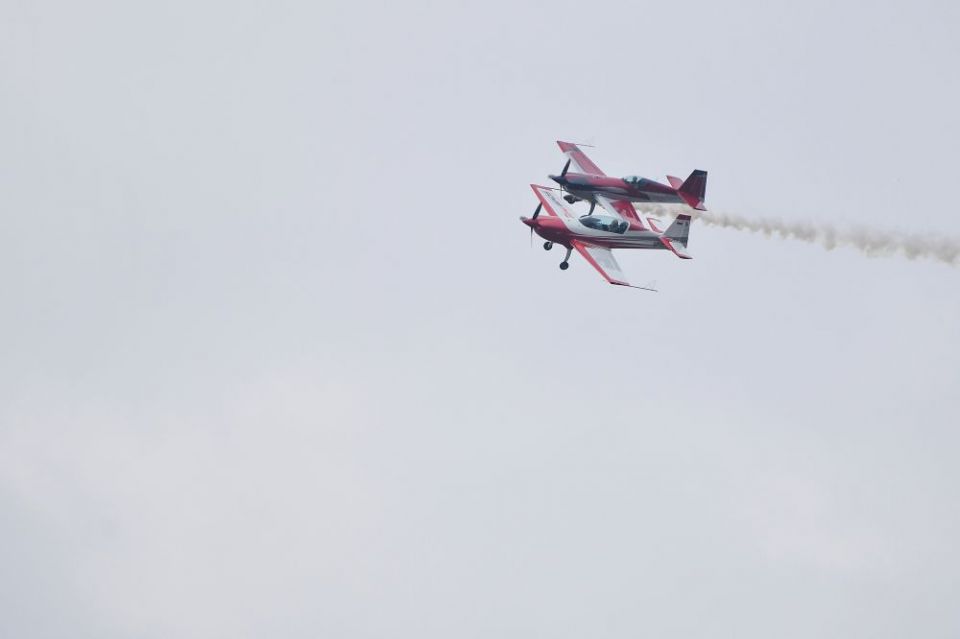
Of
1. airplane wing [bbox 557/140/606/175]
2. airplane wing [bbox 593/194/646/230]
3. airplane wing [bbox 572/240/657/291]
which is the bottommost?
airplane wing [bbox 572/240/657/291]

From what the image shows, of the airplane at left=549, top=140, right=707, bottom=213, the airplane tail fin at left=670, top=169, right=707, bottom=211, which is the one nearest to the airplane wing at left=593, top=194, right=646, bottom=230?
the airplane at left=549, top=140, right=707, bottom=213

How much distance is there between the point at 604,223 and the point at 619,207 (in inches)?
387

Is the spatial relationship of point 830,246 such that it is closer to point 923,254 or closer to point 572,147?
point 923,254

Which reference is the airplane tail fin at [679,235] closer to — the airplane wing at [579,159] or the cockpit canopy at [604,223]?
the cockpit canopy at [604,223]

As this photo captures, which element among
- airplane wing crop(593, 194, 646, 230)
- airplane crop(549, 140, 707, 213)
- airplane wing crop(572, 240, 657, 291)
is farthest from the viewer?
airplane crop(549, 140, 707, 213)

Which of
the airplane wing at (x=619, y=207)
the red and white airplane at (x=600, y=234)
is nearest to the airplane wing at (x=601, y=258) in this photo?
the red and white airplane at (x=600, y=234)

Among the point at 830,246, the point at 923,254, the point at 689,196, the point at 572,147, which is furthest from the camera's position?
the point at 572,147

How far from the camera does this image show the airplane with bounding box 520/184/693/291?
79625mm

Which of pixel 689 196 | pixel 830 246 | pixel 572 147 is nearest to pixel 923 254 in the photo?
pixel 830 246

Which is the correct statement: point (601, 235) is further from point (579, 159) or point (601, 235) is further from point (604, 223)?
point (579, 159)

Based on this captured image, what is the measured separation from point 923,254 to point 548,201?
66.0ft

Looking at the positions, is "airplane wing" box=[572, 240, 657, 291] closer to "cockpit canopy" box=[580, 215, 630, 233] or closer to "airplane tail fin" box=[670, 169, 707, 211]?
"cockpit canopy" box=[580, 215, 630, 233]

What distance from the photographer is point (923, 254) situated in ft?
241

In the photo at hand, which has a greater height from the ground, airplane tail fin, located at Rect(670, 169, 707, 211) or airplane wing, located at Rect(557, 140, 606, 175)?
airplane wing, located at Rect(557, 140, 606, 175)
